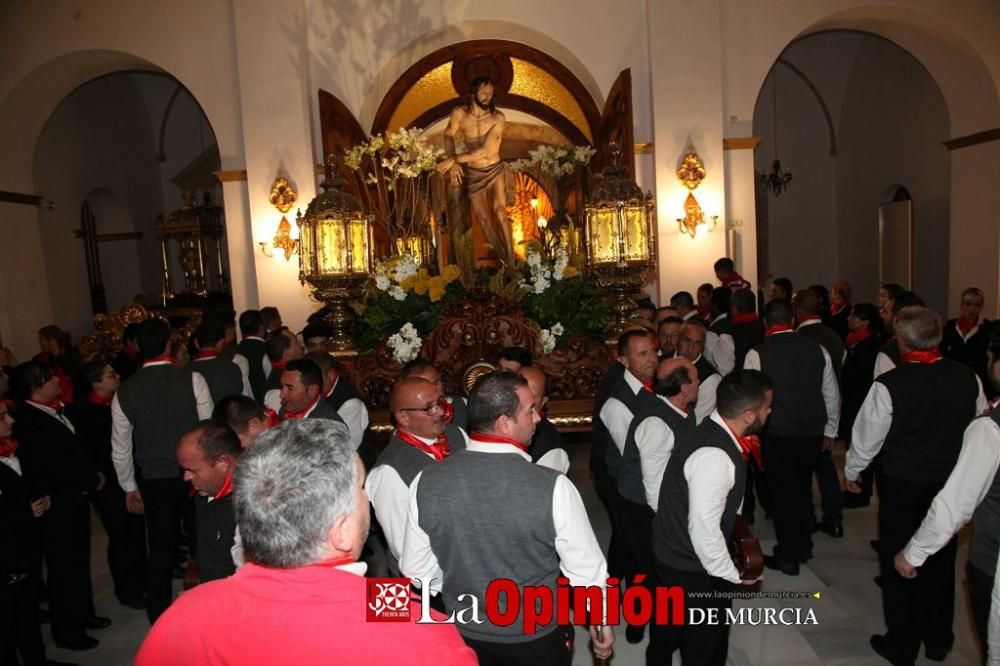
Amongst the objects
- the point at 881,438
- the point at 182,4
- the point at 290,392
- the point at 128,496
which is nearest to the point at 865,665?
the point at 881,438

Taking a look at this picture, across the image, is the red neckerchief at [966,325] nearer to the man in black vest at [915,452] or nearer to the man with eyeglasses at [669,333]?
the man with eyeglasses at [669,333]

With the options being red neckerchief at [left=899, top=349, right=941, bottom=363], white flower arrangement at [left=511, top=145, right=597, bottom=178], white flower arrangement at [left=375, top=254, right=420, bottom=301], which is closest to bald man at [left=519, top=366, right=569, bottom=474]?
red neckerchief at [left=899, top=349, right=941, bottom=363]

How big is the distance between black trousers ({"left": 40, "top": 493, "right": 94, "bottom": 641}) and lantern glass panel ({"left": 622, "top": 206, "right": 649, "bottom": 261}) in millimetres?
4269

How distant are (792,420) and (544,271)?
2.30 m

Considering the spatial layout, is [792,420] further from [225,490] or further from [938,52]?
[938,52]

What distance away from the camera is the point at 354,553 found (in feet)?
5.05

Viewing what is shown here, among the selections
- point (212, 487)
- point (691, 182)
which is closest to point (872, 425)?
point (212, 487)

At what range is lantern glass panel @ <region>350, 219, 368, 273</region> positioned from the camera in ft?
20.6

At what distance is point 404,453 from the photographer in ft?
9.95

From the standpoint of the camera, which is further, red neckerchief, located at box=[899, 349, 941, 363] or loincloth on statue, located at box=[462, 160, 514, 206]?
loincloth on statue, located at box=[462, 160, 514, 206]

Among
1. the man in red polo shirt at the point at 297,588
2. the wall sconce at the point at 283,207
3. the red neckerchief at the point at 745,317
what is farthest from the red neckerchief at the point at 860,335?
the wall sconce at the point at 283,207

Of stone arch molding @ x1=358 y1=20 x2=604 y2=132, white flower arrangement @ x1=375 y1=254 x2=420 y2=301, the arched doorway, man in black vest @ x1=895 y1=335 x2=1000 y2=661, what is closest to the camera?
man in black vest @ x1=895 y1=335 x2=1000 y2=661

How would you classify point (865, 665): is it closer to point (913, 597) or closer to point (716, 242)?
point (913, 597)

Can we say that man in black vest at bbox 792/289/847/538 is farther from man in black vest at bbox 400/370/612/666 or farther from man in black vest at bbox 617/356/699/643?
man in black vest at bbox 400/370/612/666
